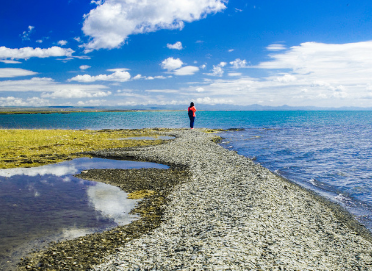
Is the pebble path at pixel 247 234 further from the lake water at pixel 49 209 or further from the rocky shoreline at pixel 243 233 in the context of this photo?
the lake water at pixel 49 209

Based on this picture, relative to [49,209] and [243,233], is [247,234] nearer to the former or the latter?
[243,233]

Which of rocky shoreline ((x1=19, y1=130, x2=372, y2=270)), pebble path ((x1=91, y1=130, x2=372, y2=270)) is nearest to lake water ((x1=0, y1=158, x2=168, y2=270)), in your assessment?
rocky shoreline ((x1=19, y1=130, x2=372, y2=270))

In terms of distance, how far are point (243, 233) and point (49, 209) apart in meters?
9.86

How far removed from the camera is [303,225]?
11.9 m

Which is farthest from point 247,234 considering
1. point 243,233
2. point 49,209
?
point 49,209

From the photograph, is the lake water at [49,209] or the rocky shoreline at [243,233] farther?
the lake water at [49,209]

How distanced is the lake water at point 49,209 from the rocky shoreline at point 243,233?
2.17m

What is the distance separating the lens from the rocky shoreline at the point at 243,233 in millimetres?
8281

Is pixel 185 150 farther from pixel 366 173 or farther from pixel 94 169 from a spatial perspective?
pixel 366 173

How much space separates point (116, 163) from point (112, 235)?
1543 centimetres

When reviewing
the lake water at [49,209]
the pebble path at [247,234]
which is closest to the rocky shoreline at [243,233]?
the pebble path at [247,234]

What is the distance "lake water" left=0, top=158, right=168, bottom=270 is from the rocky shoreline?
217cm

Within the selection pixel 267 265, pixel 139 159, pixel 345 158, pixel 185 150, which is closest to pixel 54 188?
pixel 139 159

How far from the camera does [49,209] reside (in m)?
13.4
